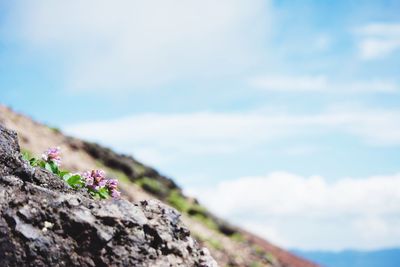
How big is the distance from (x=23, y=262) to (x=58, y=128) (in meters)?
26.6

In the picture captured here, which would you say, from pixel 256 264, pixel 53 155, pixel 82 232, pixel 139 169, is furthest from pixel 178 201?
pixel 82 232

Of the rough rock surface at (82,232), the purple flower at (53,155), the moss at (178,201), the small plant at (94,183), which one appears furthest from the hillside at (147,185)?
the rough rock surface at (82,232)

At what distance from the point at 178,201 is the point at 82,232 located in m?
23.6

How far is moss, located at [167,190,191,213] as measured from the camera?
2708cm

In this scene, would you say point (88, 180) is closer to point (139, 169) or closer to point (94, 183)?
point (94, 183)

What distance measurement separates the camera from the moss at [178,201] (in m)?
27.1

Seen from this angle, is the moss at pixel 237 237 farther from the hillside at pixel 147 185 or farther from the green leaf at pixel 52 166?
the green leaf at pixel 52 166

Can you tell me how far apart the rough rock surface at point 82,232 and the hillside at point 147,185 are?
1827 centimetres

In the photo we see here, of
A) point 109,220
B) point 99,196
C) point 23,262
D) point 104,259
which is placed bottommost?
point 23,262

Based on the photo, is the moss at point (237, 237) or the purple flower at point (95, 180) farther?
the moss at point (237, 237)

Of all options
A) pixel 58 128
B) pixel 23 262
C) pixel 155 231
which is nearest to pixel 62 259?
pixel 23 262

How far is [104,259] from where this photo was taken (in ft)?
14.0

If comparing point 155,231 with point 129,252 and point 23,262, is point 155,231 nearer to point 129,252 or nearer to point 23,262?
point 129,252

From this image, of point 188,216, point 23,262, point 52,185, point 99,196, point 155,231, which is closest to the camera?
point 23,262
